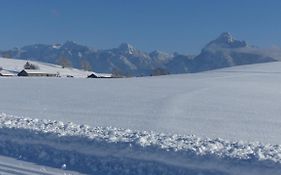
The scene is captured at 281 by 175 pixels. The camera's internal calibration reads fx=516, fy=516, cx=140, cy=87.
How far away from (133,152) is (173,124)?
22.5 ft

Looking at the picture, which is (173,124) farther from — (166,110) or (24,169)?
(24,169)

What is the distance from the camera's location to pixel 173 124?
17062 mm

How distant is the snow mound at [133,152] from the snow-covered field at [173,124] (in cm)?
2

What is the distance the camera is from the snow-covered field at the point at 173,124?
955 centimetres

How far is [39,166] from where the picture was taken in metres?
9.88

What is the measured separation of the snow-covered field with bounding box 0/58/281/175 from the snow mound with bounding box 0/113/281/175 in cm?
2

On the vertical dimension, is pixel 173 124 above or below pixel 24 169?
below

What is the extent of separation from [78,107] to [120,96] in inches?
Answer: 222

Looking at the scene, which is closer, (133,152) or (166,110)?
(133,152)

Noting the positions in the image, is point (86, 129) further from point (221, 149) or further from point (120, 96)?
point (120, 96)

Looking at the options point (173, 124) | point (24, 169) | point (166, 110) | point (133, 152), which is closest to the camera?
point (24, 169)

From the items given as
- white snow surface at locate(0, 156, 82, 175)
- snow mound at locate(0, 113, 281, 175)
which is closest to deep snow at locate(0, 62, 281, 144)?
snow mound at locate(0, 113, 281, 175)

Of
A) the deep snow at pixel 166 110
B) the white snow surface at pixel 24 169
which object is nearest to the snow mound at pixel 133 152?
the white snow surface at pixel 24 169

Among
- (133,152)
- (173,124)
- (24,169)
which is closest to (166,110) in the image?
(173,124)
